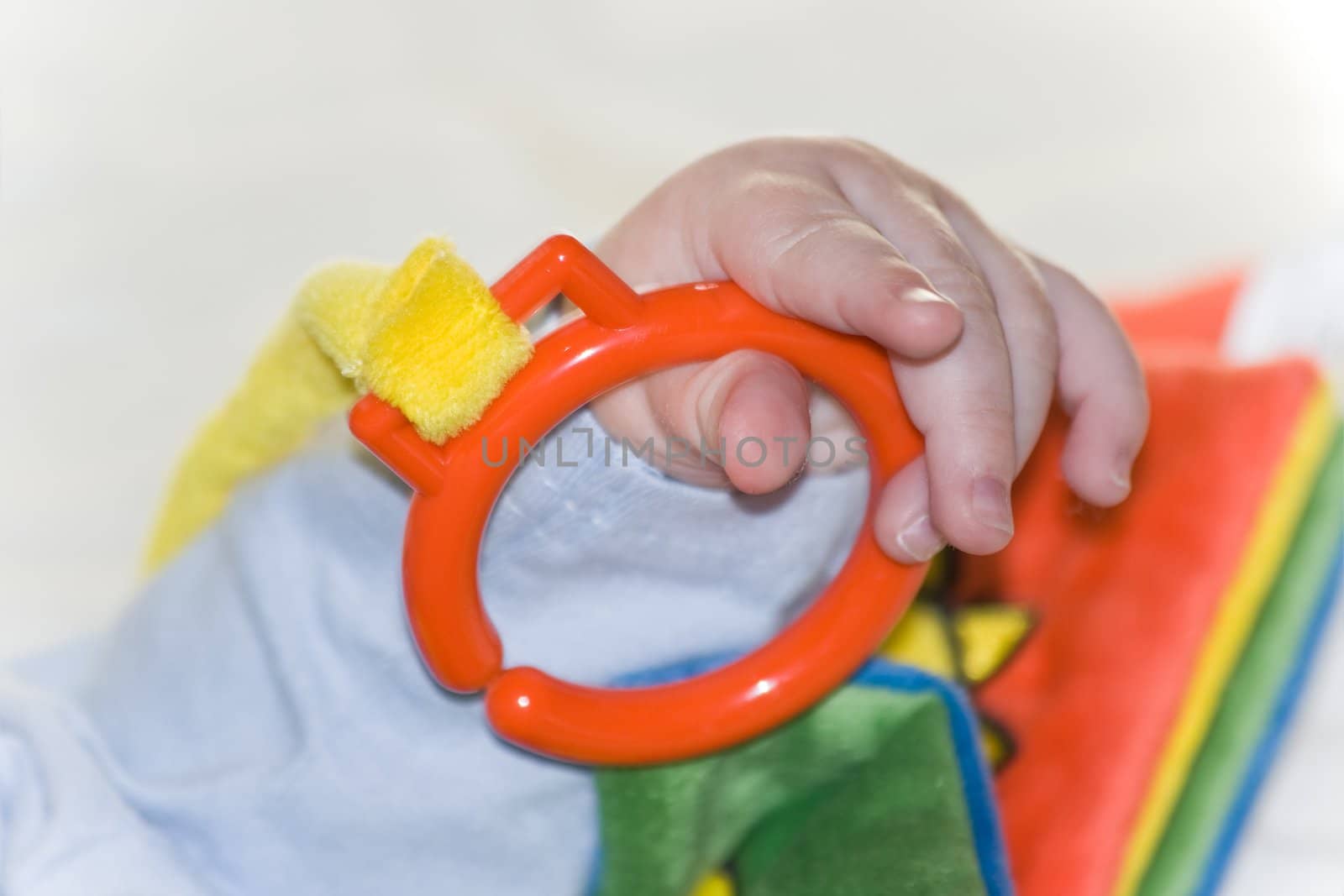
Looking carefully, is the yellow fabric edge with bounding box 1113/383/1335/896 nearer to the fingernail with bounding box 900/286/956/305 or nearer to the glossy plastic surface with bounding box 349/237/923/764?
the glossy plastic surface with bounding box 349/237/923/764

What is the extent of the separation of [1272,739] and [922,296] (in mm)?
366

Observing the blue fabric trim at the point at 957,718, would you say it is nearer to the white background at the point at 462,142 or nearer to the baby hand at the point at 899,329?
the baby hand at the point at 899,329

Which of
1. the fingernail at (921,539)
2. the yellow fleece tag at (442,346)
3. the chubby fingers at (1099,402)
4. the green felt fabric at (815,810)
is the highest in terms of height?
the yellow fleece tag at (442,346)

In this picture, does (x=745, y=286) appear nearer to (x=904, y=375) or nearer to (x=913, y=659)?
(x=904, y=375)

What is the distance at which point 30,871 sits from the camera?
A: 0.55 m

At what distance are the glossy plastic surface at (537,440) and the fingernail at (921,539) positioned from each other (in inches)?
0.9

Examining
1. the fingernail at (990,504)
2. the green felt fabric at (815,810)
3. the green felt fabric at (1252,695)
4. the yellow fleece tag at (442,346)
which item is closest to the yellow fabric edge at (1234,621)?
the green felt fabric at (1252,695)

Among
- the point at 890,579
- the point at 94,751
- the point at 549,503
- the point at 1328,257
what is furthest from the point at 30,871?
Answer: the point at 1328,257

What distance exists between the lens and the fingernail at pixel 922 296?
1.39 ft

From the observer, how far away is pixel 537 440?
471mm

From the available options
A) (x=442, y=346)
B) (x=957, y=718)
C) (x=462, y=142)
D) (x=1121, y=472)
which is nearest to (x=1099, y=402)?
(x=1121, y=472)

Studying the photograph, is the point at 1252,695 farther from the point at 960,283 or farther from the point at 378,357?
the point at 378,357

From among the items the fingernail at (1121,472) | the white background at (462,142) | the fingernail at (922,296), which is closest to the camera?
the fingernail at (922,296)

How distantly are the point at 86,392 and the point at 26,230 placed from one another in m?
0.16
